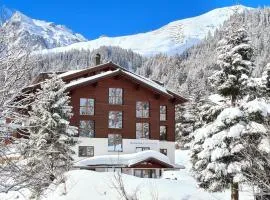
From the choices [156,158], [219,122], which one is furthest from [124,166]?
[219,122]

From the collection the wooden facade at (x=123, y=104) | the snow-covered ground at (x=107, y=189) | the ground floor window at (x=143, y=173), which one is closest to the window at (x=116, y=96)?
the wooden facade at (x=123, y=104)

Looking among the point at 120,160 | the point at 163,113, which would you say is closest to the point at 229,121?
the point at 120,160

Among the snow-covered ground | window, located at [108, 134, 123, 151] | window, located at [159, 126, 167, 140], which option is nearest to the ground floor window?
window, located at [108, 134, 123, 151]

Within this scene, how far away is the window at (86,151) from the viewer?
54800mm

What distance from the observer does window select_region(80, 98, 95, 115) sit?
56062 millimetres

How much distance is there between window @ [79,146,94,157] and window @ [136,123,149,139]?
5882 mm

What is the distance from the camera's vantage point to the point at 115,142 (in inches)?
2245

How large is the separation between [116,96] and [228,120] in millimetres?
32126

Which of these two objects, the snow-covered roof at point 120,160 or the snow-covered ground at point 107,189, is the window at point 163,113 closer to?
the snow-covered roof at point 120,160

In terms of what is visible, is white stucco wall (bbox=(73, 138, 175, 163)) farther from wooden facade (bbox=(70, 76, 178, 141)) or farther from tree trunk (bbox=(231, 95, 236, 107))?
tree trunk (bbox=(231, 95, 236, 107))

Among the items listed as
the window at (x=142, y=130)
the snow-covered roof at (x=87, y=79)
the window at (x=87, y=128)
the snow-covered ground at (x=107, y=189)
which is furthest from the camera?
the window at (x=142, y=130)

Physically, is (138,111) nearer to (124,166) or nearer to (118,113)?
(118,113)

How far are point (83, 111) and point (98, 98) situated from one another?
7.02 feet

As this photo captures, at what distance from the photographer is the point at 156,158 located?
5228cm
